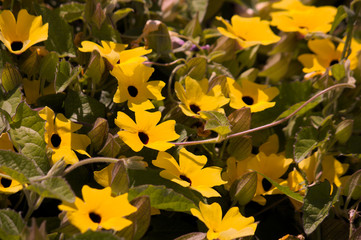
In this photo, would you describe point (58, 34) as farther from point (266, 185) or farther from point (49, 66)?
point (266, 185)

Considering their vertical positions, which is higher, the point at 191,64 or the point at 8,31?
the point at 8,31

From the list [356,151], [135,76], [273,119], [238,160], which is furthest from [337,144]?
[135,76]

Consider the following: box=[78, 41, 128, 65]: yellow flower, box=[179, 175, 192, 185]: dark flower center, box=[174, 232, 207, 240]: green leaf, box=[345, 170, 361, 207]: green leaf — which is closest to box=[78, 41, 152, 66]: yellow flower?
box=[78, 41, 128, 65]: yellow flower

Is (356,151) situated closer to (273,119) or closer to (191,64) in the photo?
(273,119)

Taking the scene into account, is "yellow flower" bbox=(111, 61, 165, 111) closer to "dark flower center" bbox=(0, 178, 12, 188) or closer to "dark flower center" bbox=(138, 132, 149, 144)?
"dark flower center" bbox=(138, 132, 149, 144)

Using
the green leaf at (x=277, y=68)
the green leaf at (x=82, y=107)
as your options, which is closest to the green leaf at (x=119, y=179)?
the green leaf at (x=82, y=107)

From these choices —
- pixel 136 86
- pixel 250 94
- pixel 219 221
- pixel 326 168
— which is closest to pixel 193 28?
pixel 250 94
